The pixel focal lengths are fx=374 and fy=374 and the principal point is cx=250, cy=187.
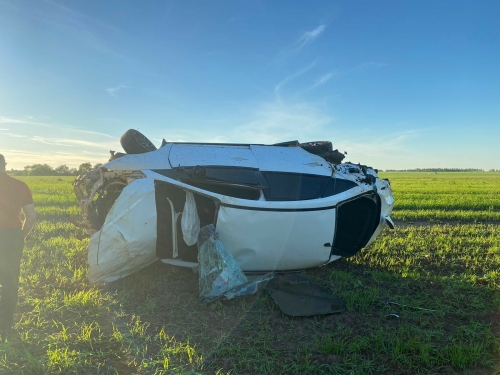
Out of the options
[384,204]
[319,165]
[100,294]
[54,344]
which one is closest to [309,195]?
[319,165]

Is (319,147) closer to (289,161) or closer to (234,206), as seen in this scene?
(289,161)

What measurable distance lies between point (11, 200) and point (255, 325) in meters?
2.91

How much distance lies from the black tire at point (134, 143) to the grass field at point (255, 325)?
1916 millimetres

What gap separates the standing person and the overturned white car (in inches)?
40.5

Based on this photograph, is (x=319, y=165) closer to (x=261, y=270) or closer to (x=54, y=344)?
(x=261, y=270)

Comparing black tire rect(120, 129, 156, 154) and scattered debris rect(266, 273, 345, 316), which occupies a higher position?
black tire rect(120, 129, 156, 154)

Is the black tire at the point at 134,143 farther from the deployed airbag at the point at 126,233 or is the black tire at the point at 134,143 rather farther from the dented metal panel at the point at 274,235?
the dented metal panel at the point at 274,235

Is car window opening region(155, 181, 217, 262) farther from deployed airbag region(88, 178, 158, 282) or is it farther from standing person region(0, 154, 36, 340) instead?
standing person region(0, 154, 36, 340)

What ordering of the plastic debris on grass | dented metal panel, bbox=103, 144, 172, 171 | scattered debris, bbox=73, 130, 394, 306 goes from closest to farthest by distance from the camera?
the plastic debris on grass → scattered debris, bbox=73, 130, 394, 306 → dented metal panel, bbox=103, 144, 172, 171

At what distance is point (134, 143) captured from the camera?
618 centimetres

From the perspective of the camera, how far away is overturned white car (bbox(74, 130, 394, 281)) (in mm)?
4867

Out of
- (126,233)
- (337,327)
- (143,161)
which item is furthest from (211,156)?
(337,327)

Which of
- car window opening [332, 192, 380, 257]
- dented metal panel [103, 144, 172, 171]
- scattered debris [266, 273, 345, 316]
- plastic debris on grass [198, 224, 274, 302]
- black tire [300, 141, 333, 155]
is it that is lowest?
scattered debris [266, 273, 345, 316]

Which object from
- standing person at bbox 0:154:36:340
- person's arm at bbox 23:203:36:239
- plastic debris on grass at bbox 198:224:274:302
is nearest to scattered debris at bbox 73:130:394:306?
plastic debris on grass at bbox 198:224:274:302
